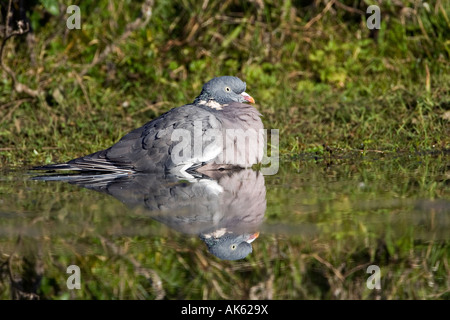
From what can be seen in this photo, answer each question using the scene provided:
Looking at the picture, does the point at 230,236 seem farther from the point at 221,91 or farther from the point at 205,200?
the point at 221,91

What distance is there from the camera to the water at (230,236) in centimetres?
284

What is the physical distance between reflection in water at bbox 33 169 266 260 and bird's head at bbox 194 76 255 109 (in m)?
0.68

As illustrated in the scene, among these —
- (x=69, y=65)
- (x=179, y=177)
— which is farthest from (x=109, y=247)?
(x=69, y=65)

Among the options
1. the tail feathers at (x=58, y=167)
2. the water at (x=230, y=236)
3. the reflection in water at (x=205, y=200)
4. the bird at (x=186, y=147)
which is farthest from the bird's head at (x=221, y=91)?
the tail feathers at (x=58, y=167)

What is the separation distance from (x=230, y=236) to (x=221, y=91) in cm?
250

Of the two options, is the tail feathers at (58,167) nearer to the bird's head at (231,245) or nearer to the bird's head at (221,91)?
the bird's head at (221,91)

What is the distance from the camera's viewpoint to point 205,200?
423 centimetres

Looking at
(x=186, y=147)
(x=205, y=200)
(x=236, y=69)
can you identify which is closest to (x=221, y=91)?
(x=186, y=147)

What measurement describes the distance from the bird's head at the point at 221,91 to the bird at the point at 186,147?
29 centimetres

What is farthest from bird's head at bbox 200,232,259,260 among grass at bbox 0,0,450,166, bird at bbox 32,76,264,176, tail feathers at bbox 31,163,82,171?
grass at bbox 0,0,450,166

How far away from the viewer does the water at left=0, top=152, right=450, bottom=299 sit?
2838 mm

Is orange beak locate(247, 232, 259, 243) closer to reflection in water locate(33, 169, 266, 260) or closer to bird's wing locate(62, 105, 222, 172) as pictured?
reflection in water locate(33, 169, 266, 260)

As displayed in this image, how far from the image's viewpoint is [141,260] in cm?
313

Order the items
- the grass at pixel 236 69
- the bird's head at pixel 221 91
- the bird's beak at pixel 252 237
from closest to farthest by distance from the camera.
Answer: the bird's beak at pixel 252 237 → the bird's head at pixel 221 91 → the grass at pixel 236 69
